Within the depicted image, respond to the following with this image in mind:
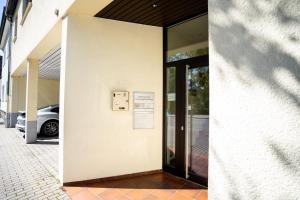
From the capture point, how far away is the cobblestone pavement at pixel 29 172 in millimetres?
4129

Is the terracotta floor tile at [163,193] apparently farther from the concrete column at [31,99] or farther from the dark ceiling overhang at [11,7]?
the dark ceiling overhang at [11,7]

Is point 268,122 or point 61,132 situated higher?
point 268,122

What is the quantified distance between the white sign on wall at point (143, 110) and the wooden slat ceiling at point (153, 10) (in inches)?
59.0

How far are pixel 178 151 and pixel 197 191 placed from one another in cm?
98

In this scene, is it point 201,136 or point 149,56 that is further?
point 149,56

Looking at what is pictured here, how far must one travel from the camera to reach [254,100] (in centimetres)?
135

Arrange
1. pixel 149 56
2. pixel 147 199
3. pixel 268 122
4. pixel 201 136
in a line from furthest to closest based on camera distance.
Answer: pixel 149 56
pixel 201 136
pixel 147 199
pixel 268 122

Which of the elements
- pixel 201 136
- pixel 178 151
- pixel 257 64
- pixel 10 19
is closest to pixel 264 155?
pixel 257 64

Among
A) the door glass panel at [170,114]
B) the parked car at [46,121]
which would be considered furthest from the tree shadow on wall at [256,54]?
the parked car at [46,121]

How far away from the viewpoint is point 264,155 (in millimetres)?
1293

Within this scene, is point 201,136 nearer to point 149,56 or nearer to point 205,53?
point 205,53

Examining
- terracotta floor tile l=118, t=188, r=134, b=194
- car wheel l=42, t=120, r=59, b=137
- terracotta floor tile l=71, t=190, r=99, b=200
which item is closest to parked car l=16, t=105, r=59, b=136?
car wheel l=42, t=120, r=59, b=137

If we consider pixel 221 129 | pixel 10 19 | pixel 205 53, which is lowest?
pixel 221 129

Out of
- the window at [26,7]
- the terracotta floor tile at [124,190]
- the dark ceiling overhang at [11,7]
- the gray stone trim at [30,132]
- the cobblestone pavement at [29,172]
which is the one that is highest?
the dark ceiling overhang at [11,7]
